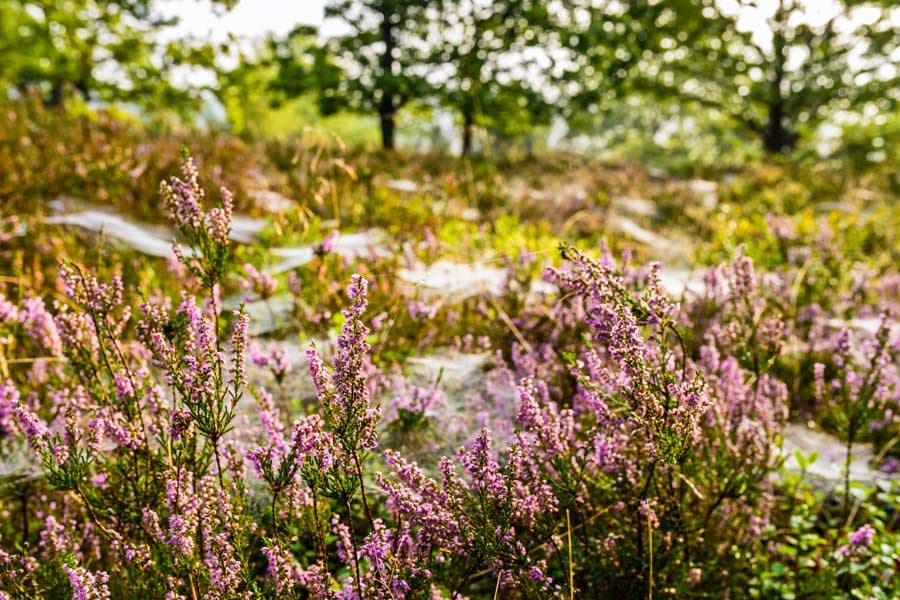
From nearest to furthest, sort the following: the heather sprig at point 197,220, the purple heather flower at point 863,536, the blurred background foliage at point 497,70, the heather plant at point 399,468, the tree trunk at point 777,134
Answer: the heather plant at point 399,468
the heather sprig at point 197,220
the purple heather flower at point 863,536
the blurred background foliage at point 497,70
the tree trunk at point 777,134

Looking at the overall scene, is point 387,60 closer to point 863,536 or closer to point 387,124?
point 387,124

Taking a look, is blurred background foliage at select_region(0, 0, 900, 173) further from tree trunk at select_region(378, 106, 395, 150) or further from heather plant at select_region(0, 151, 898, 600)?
heather plant at select_region(0, 151, 898, 600)

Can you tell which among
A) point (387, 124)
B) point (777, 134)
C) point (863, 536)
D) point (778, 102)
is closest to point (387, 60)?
point (387, 124)

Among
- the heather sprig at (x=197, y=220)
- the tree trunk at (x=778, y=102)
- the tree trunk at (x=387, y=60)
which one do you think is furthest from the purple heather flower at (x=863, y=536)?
the tree trunk at (x=778, y=102)

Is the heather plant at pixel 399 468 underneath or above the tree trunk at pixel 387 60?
underneath

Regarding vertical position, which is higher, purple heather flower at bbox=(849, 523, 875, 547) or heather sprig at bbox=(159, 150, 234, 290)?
heather sprig at bbox=(159, 150, 234, 290)

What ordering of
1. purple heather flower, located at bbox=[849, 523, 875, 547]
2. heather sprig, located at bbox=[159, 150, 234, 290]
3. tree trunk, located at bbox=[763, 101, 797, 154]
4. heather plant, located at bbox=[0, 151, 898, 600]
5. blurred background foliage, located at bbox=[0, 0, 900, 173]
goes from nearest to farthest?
heather plant, located at bbox=[0, 151, 898, 600]
heather sprig, located at bbox=[159, 150, 234, 290]
purple heather flower, located at bbox=[849, 523, 875, 547]
blurred background foliage, located at bbox=[0, 0, 900, 173]
tree trunk, located at bbox=[763, 101, 797, 154]

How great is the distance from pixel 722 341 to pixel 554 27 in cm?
936

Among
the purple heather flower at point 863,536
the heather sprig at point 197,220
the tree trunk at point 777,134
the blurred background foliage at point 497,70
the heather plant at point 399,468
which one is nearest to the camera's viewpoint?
the heather plant at point 399,468

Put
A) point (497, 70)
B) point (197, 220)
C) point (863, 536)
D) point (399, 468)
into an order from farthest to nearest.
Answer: point (497, 70) → point (863, 536) → point (197, 220) → point (399, 468)

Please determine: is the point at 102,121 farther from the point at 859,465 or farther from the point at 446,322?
the point at 859,465

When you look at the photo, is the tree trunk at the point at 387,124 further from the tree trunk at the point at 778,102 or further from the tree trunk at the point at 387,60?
the tree trunk at the point at 778,102

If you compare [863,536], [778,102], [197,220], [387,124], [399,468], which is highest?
[778,102]

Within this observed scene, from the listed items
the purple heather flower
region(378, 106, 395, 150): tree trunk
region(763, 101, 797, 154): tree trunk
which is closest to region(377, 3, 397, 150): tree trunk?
region(378, 106, 395, 150): tree trunk
